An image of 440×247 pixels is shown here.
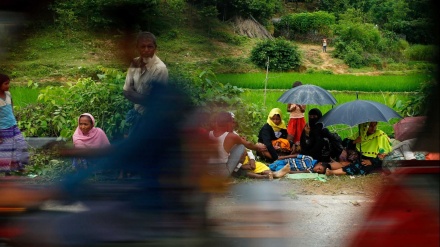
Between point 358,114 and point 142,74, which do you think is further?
point 358,114

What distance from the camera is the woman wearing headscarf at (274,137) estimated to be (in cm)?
710

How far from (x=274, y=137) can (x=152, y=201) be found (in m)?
5.56

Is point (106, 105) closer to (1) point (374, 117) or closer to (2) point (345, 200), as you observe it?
(2) point (345, 200)

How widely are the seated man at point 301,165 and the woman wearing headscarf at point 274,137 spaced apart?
0.29 m

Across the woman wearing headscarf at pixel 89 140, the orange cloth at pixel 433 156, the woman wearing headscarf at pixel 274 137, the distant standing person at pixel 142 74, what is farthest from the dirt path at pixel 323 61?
the orange cloth at pixel 433 156

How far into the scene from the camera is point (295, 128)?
24.5ft

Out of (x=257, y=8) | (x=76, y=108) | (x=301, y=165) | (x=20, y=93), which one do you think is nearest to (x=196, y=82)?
(x=257, y=8)

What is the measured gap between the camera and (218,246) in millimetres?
1845

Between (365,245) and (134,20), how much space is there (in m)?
0.95

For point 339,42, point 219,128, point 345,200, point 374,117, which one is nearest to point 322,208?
point 345,200

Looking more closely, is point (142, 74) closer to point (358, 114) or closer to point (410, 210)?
point (410, 210)

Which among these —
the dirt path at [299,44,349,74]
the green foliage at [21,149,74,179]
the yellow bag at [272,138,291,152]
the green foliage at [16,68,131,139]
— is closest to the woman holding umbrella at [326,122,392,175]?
the yellow bag at [272,138,291,152]

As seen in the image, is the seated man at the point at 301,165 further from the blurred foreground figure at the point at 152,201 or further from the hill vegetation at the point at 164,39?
the blurred foreground figure at the point at 152,201

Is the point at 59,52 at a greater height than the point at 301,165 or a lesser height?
greater
